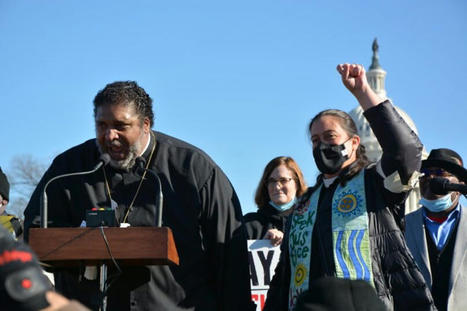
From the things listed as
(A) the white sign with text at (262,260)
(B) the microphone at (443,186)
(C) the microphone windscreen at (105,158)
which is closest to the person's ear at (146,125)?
(C) the microphone windscreen at (105,158)

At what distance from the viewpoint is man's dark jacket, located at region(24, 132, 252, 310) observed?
19.1 ft

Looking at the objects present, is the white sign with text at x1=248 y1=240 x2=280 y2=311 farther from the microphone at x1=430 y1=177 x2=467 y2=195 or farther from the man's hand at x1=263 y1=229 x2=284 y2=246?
the microphone at x1=430 y1=177 x2=467 y2=195

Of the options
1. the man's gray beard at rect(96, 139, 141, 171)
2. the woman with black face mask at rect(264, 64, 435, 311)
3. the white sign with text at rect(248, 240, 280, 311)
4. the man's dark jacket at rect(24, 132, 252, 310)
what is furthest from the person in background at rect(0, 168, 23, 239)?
the woman with black face mask at rect(264, 64, 435, 311)

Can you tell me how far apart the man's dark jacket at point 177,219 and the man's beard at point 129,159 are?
7 cm

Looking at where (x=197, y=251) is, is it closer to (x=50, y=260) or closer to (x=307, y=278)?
(x=307, y=278)

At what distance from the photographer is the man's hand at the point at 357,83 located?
5.43 m

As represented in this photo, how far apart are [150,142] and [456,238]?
258 centimetres

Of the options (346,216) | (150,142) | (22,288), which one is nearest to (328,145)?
(346,216)

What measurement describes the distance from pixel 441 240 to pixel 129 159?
107 inches

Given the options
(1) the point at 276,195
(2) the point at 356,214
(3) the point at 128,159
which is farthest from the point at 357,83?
(1) the point at 276,195

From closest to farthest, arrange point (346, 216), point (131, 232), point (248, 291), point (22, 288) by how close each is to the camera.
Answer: point (22, 288), point (131, 232), point (346, 216), point (248, 291)

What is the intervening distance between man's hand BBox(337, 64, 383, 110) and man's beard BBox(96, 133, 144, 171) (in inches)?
57.8

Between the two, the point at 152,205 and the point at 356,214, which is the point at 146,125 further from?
the point at 356,214

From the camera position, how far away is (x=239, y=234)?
20.3ft
